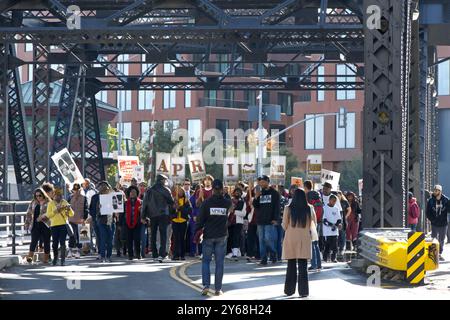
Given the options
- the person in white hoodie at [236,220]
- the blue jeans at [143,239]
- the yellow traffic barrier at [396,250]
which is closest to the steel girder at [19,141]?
the blue jeans at [143,239]

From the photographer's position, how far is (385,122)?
2386cm

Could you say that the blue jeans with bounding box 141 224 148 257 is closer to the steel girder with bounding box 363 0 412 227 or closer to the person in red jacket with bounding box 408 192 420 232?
the person in red jacket with bounding box 408 192 420 232

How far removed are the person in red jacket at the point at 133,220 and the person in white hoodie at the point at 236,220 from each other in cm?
209

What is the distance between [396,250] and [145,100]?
9384 cm

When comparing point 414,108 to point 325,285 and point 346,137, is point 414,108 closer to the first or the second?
point 325,285

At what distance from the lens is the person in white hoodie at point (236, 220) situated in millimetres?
28859

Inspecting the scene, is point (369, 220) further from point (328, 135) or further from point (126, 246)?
point (328, 135)

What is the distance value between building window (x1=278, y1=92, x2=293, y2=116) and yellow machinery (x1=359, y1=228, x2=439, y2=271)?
296ft

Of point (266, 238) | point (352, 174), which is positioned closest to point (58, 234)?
point (266, 238)

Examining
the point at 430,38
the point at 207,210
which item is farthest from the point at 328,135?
the point at 207,210

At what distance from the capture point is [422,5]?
32438 millimetres

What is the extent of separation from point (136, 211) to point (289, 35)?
6.14m

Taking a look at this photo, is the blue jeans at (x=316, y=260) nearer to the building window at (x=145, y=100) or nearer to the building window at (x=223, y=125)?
the building window at (x=223, y=125)
